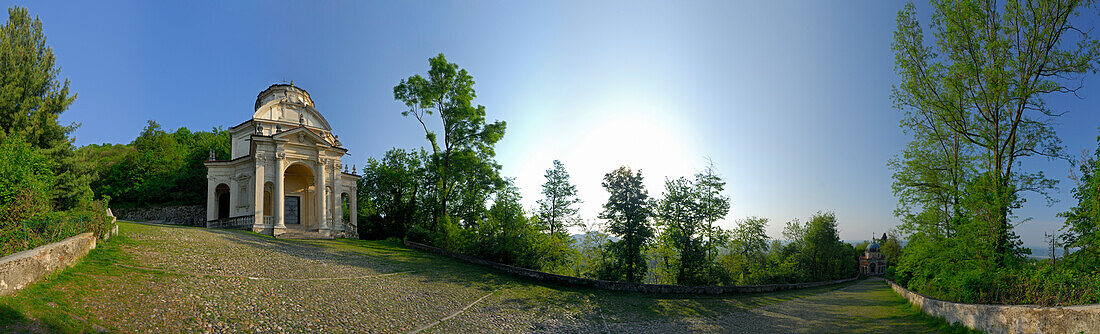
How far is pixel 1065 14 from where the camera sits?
46.4ft

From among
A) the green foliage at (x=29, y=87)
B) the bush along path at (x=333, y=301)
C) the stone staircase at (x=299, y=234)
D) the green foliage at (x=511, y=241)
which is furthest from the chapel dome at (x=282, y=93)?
the green foliage at (x=511, y=241)

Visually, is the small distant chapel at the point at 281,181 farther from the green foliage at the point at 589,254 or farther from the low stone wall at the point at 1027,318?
the low stone wall at the point at 1027,318

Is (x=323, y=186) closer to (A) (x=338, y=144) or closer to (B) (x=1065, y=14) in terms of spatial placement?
(A) (x=338, y=144)

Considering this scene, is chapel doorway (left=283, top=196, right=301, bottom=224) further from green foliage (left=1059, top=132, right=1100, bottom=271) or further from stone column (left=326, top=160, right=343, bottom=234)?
green foliage (left=1059, top=132, right=1100, bottom=271)

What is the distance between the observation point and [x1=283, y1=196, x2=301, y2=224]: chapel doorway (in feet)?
106

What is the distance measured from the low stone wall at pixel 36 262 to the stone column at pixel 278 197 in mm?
15867

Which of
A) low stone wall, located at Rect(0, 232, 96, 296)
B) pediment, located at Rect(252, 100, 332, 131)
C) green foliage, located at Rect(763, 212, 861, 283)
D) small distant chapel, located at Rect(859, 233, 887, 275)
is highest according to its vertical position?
pediment, located at Rect(252, 100, 332, 131)

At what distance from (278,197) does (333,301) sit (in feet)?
64.2

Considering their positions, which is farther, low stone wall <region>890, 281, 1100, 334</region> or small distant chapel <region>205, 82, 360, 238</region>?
small distant chapel <region>205, 82, 360, 238</region>

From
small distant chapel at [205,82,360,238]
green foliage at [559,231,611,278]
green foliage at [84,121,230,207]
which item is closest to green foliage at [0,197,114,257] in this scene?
small distant chapel at [205,82,360,238]

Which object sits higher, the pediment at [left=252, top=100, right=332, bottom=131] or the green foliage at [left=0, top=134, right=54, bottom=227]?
the pediment at [left=252, top=100, right=332, bottom=131]

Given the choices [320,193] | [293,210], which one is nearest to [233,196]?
[293,210]

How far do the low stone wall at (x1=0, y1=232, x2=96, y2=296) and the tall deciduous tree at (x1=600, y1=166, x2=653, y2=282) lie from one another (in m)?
20.9

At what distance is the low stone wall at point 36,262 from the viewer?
297 inches
